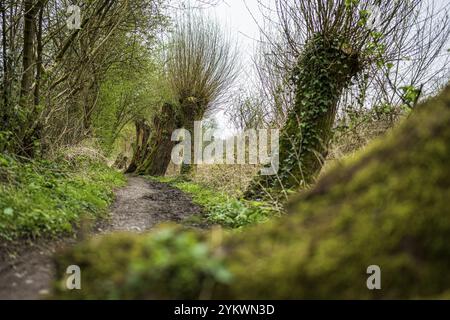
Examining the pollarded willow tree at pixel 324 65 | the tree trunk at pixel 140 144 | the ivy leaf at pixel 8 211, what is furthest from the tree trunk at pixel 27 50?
the tree trunk at pixel 140 144

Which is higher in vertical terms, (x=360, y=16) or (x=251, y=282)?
(x=360, y=16)

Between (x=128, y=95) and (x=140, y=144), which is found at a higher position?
(x=128, y=95)

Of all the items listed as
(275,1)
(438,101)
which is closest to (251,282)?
(438,101)

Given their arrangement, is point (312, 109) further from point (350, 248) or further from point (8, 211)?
point (350, 248)

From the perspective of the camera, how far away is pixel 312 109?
6988 millimetres

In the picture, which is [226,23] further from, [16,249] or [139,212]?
[16,249]

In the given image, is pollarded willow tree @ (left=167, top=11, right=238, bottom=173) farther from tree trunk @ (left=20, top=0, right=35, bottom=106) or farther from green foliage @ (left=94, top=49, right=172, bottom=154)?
tree trunk @ (left=20, top=0, right=35, bottom=106)

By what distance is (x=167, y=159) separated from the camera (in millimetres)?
17859

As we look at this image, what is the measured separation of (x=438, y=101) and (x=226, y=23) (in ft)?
48.9

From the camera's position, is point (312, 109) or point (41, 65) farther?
point (41, 65)

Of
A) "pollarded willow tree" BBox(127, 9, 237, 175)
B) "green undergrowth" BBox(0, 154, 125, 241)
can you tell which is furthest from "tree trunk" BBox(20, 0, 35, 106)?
"pollarded willow tree" BBox(127, 9, 237, 175)

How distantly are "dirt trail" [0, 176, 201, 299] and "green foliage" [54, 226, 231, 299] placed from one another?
622mm

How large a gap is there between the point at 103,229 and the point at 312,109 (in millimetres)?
4420

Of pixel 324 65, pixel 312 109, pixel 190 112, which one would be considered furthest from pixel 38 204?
pixel 190 112
